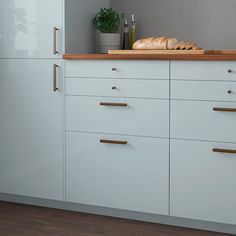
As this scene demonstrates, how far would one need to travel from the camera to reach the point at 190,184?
8.64 feet

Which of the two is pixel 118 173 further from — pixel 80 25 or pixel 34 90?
pixel 80 25

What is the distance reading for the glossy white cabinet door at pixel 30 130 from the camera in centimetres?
294

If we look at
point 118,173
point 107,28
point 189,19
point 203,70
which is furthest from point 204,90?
point 107,28

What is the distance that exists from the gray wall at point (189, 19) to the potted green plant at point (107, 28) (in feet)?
0.65

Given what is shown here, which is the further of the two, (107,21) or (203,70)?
(107,21)

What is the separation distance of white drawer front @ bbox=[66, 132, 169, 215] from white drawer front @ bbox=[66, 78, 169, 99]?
244mm

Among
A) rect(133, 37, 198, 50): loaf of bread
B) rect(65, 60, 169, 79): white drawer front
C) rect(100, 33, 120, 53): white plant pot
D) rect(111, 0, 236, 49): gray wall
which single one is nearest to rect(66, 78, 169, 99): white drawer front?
rect(65, 60, 169, 79): white drawer front

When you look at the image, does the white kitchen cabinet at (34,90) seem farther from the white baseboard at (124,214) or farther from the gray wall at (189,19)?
the gray wall at (189,19)

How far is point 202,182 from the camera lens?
261cm

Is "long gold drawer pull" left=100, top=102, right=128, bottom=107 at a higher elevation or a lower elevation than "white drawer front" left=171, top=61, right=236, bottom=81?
lower

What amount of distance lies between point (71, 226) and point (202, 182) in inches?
30.9

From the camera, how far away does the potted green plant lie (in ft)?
10.4

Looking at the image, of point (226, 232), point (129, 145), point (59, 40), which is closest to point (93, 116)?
point (129, 145)

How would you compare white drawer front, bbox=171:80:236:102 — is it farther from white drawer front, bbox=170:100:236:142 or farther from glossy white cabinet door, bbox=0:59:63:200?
glossy white cabinet door, bbox=0:59:63:200
